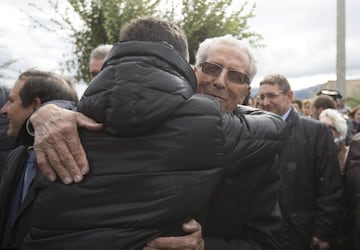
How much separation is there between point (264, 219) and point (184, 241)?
1.36ft

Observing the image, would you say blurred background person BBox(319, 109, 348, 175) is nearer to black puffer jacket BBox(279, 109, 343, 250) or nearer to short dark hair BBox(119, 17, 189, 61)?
black puffer jacket BBox(279, 109, 343, 250)

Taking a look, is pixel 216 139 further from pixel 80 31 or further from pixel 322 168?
pixel 80 31

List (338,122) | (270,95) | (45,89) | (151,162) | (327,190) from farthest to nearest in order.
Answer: (338,122), (270,95), (327,190), (45,89), (151,162)

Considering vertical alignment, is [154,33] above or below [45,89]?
above

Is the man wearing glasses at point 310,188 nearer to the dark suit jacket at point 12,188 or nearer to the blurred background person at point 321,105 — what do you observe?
the dark suit jacket at point 12,188

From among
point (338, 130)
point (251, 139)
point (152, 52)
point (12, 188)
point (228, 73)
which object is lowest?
point (338, 130)

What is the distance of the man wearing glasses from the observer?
338 cm

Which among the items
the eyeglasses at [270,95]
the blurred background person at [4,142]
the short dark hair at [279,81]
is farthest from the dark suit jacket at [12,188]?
the short dark hair at [279,81]

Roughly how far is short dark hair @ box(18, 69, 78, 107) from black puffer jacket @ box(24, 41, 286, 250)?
111cm

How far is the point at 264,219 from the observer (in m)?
1.64

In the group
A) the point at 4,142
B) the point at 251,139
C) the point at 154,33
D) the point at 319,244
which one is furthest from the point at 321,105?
the point at 154,33

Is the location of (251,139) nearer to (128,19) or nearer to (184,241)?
(184,241)

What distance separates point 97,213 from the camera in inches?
49.3

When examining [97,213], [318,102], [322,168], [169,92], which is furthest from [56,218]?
[318,102]
